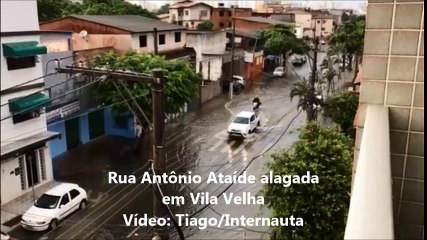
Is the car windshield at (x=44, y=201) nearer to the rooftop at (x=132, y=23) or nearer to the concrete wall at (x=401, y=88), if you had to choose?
the concrete wall at (x=401, y=88)

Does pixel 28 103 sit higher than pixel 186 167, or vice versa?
pixel 28 103

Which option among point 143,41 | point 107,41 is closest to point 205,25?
point 143,41

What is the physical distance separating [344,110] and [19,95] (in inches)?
195

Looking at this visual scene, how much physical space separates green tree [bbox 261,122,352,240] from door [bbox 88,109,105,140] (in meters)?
2.95

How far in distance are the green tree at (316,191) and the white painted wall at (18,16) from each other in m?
2.26

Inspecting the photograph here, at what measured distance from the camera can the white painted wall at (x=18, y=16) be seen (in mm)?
500

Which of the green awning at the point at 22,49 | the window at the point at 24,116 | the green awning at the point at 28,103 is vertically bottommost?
the window at the point at 24,116

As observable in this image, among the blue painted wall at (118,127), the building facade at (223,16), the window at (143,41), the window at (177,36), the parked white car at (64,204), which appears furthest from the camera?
the building facade at (223,16)

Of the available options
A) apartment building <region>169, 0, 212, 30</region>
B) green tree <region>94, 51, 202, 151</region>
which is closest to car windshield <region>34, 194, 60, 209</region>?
green tree <region>94, 51, 202, 151</region>

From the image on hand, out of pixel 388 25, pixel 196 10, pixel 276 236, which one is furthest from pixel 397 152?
pixel 196 10

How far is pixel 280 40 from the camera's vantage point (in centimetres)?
1299

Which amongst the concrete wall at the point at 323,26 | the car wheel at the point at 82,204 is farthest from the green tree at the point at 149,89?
the concrete wall at the point at 323,26

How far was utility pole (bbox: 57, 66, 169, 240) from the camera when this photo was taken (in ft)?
5.04

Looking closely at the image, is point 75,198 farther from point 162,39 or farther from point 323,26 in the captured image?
point 323,26
